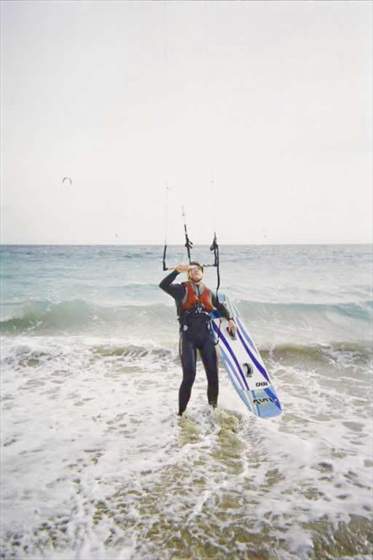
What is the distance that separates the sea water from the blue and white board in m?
0.31

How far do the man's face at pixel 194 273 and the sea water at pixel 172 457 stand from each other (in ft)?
7.19

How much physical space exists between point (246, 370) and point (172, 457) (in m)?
1.94

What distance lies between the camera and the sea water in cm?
327

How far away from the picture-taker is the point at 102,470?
4.43m

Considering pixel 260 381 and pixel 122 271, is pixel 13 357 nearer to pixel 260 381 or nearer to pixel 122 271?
pixel 260 381

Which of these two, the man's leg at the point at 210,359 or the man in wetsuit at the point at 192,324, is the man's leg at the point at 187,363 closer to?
the man in wetsuit at the point at 192,324

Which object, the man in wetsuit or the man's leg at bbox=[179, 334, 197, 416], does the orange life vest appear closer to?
the man in wetsuit

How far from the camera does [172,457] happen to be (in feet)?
15.3

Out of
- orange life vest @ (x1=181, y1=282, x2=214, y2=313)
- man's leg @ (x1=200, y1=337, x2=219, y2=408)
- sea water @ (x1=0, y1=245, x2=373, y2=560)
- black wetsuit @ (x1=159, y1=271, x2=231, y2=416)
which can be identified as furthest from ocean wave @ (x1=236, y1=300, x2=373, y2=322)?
orange life vest @ (x1=181, y1=282, x2=214, y2=313)

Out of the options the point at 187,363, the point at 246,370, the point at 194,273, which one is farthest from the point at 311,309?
the point at 194,273

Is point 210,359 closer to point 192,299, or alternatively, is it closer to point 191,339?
point 191,339

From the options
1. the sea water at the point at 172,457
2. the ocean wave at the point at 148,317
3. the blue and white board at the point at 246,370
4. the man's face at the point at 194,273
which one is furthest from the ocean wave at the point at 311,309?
the man's face at the point at 194,273

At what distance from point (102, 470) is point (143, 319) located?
1088 centimetres

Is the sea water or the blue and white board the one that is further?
the blue and white board
